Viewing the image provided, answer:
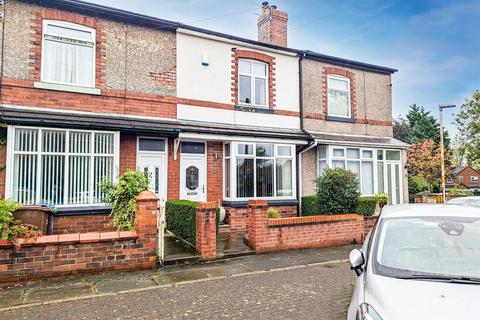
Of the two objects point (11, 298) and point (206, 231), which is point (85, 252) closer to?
point (11, 298)

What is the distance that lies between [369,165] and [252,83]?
5.79 metres

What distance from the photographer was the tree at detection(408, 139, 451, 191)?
106 ft

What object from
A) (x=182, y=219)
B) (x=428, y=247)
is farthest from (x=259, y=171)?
(x=428, y=247)

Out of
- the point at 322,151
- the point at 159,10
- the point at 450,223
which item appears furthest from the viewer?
the point at 322,151

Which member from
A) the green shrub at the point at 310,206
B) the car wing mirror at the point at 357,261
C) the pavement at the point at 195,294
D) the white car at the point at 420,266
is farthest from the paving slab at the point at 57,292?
the green shrub at the point at 310,206

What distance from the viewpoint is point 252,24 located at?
15078 mm

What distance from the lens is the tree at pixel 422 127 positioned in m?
35.0

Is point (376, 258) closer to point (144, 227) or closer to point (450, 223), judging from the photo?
point (450, 223)

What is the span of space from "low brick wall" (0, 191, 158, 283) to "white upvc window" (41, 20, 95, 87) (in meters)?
4.80

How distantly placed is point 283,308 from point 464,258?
94.2 inches

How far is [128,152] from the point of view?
9.78m

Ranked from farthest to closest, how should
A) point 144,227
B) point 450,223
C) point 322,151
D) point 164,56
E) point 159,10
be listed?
point 322,151 < point 159,10 < point 164,56 < point 144,227 < point 450,223

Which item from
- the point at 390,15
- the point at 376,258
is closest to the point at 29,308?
the point at 376,258

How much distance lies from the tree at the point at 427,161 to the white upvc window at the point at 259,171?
25.6m
